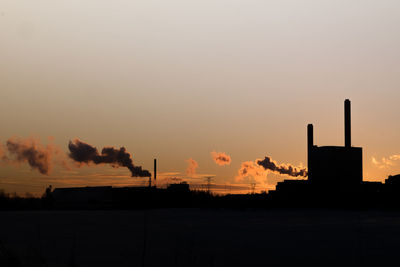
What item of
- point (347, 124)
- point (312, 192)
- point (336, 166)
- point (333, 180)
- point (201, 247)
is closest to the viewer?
point (201, 247)

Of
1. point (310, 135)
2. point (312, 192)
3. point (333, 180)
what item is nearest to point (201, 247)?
point (312, 192)

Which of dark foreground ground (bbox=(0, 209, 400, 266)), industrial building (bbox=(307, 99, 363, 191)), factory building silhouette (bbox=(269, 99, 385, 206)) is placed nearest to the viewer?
dark foreground ground (bbox=(0, 209, 400, 266))

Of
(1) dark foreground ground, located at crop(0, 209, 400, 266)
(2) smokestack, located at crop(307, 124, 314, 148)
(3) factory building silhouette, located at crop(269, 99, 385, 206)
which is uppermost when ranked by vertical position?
(2) smokestack, located at crop(307, 124, 314, 148)

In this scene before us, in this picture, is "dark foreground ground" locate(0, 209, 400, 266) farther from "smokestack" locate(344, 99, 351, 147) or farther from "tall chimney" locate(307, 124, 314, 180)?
"smokestack" locate(344, 99, 351, 147)

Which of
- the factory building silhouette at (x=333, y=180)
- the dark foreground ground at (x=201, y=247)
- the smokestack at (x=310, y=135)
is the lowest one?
the dark foreground ground at (x=201, y=247)

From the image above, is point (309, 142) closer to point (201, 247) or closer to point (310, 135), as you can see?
point (310, 135)

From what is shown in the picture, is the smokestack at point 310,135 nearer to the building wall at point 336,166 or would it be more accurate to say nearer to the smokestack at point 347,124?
the building wall at point 336,166

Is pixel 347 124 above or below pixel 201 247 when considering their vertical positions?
above

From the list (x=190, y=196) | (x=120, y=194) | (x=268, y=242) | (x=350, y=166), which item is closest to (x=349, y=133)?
(x=350, y=166)

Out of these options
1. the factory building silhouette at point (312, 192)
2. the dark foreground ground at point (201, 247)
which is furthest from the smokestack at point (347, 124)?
the dark foreground ground at point (201, 247)

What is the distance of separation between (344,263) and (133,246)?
454 centimetres

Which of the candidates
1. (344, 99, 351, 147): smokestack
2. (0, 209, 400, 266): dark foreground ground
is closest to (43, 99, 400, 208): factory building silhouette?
(344, 99, 351, 147): smokestack

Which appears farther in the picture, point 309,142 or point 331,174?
point 309,142

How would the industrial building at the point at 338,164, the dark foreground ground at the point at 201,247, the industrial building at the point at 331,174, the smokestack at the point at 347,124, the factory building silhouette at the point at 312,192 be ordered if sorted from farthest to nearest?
1. the smokestack at the point at 347,124
2. the industrial building at the point at 338,164
3. the industrial building at the point at 331,174
4. the factory building silhouette at the point at 312,192
5. the dark foreground ground at the point at 201,247
